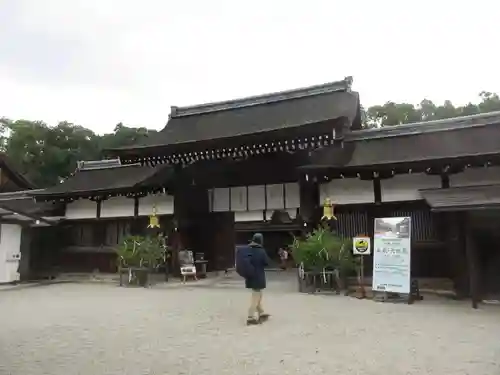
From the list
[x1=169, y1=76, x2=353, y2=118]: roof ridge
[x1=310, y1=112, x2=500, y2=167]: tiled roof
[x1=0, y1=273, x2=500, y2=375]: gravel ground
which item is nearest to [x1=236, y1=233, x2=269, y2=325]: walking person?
[x1=0, y1=273, x2=500, y2=375]: gravel ground

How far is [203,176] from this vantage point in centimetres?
1493

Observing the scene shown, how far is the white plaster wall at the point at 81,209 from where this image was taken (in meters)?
16.7

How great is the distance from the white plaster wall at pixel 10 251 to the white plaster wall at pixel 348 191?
11.1 meters

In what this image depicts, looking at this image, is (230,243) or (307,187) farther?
(230,243)

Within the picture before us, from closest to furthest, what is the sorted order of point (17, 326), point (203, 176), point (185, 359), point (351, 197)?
point (185, 359) → point (17, 326) → point (351, 197) → point (203, 176)

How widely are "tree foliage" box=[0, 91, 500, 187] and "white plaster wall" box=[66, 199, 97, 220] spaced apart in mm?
16468

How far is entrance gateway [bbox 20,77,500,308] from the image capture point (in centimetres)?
1140

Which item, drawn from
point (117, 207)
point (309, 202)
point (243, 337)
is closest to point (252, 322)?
point (243, 337)

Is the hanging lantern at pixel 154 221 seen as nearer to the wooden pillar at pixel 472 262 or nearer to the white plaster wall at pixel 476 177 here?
the white plaster wall at pixel 476 177

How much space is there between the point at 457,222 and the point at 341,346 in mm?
5999

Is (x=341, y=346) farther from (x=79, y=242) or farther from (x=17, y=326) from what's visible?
(x=79, y=242)

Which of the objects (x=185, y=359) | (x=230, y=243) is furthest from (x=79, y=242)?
(x=185, y=359)

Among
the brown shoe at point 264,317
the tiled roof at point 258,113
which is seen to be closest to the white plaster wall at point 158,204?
the tiled roof at point 258,113

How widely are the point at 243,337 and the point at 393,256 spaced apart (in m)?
4.91
